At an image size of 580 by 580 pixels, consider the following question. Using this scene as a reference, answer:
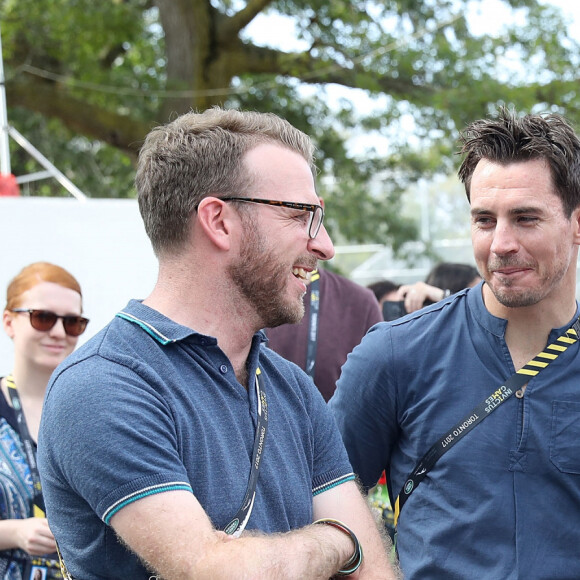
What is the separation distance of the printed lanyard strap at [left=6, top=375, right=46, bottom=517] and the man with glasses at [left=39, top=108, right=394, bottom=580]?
1374mm

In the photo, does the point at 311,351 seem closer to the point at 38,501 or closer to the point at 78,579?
the point at 38,501

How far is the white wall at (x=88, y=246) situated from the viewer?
528 cm

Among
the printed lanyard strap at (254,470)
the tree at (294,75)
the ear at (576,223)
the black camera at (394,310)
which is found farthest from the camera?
the tree at (294,75)

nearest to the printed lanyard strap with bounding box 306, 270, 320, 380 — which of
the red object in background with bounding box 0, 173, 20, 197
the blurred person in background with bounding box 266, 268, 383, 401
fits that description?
the blurred person in background with bounding box 266, 268, 383, 401

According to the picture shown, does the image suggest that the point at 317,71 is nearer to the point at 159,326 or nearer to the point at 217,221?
the point at 217,221

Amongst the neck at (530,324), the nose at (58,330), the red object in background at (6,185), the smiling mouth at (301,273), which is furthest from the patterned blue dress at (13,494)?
the red object in background at (6,185)

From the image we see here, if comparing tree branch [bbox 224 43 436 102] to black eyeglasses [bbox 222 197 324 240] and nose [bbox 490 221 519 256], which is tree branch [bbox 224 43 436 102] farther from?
black eyeglasses [bbox 222 197 324 240]

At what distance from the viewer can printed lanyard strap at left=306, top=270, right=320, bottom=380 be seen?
14.0 ft

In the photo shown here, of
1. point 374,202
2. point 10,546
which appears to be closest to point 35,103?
point 374,202

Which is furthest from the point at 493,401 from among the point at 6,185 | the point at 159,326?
the point at 6,185

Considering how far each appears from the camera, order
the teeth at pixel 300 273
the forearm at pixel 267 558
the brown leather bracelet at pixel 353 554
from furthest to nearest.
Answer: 1. the teeth at pixel 300 273
2. the brown leather bracelet at pixel 353 554
3. the forearm at pixel 267 558

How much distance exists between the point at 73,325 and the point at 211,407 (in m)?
2.08

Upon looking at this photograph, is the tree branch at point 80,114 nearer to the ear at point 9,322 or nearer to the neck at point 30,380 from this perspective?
the ear at point 9,322

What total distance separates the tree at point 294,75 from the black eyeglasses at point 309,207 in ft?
31.2
